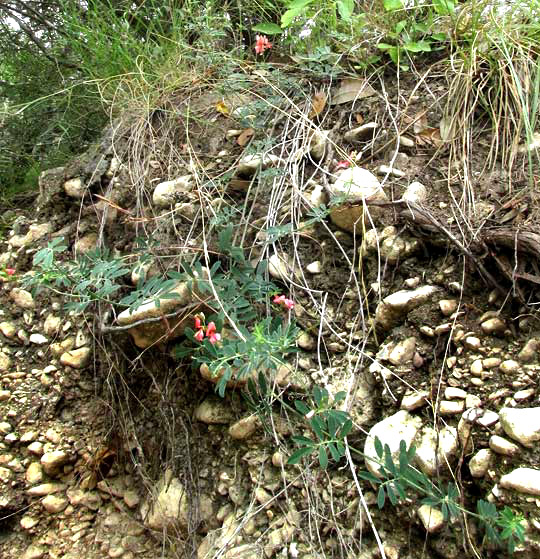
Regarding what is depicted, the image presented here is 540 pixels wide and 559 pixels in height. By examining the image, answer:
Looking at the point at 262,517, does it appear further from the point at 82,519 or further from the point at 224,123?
the point at 224,123

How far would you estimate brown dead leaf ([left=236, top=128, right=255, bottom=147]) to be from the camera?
4.62 ft

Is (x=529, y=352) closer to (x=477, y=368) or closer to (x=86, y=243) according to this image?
(x=477, y=368)

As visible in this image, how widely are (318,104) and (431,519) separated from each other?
101 centimetres

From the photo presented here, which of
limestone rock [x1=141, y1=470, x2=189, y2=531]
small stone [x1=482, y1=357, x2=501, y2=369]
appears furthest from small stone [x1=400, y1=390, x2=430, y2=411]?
limestone rock [x1=141, y1=470, x2=189, y2=531]

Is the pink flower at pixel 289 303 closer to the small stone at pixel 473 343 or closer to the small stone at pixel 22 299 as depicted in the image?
the small stone at pixel 473 343

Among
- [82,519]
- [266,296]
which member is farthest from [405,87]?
[82,519]

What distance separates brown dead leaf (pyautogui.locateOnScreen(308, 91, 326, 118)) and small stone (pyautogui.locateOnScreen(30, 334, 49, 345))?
2.93 feet

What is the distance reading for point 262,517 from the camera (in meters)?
1.01

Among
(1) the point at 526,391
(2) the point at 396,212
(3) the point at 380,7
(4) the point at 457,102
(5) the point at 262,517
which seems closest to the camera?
(1) the point at 526,391

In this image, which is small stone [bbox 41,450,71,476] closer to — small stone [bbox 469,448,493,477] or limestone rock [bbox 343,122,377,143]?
small stone [bbox 469,448,493,477]

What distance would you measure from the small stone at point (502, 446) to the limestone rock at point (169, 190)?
2.97ft

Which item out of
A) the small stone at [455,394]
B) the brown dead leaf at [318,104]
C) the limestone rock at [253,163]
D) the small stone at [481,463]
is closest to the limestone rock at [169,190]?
the limestone rock at [253,163]

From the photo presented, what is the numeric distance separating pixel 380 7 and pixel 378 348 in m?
1.00

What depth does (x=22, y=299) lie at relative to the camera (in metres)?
1.43
